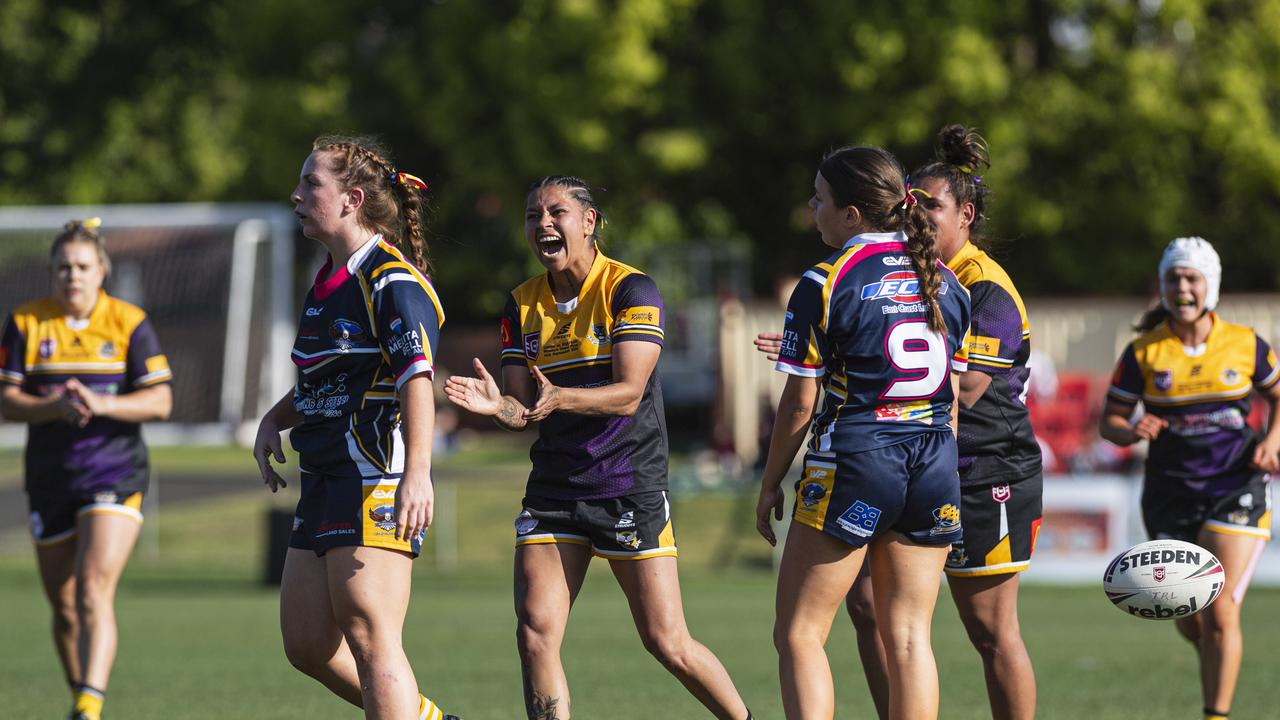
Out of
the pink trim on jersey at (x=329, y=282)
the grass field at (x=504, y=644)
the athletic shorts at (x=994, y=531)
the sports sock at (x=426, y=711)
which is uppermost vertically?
the pink trim on jersey at (x=329, y=282)

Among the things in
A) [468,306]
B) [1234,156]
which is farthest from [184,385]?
[1234,156]

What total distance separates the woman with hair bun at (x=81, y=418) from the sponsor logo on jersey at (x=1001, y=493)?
4186 millimetres

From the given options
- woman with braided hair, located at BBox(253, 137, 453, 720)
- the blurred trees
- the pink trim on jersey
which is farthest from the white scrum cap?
the blurred trees

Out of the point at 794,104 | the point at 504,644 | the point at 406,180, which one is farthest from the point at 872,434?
the point at 794,104

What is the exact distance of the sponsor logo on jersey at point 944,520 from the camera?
17.3 ft

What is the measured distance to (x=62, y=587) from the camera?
7.71 metres

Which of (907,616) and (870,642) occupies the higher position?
(907,616)

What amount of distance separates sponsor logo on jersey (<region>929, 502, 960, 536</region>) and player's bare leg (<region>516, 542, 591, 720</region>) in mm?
1337

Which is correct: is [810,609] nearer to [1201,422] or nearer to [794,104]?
[1201,422]

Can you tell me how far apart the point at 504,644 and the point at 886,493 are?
23.5 ft

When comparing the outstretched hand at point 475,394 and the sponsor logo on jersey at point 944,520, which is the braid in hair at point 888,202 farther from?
the outstretched hand at point 475,394

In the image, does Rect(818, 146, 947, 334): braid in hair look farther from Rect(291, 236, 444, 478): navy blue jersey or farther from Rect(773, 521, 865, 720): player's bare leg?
Rect(291, 236, 444, 478): navy blue jersey

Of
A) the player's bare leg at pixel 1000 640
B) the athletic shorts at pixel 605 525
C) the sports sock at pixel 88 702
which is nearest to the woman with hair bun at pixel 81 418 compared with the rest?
→ the sports sock at pixel 88 702

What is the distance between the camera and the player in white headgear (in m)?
7.40
